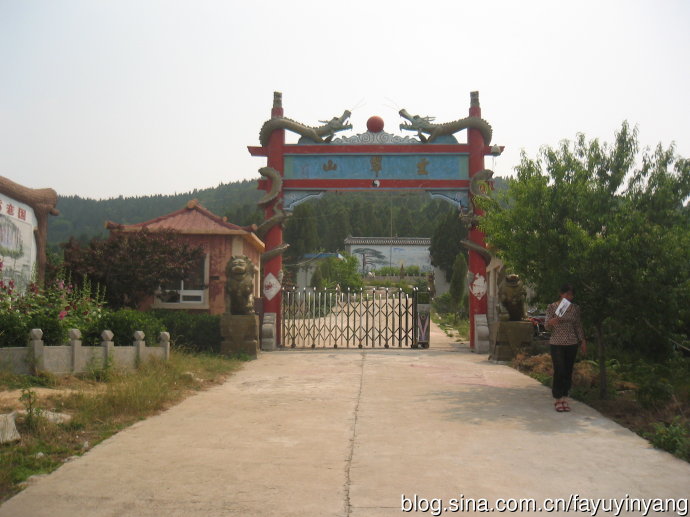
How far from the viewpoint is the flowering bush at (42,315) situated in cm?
926

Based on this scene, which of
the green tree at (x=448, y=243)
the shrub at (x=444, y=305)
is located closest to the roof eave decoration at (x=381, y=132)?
the shrub at (x=444, y=305)

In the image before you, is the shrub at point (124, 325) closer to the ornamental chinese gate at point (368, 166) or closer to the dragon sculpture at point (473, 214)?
the ornamental chinese gate at point (368, 166)

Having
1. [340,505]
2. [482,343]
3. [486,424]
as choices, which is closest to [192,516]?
[340,505]

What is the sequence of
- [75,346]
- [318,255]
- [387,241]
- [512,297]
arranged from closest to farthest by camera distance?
[75,346] < [512,297] < [318,255] < [387,241]

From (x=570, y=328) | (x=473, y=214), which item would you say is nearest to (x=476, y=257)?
(x=473, y=214)

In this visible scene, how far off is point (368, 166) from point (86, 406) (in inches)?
429

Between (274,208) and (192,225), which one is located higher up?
(274,208)

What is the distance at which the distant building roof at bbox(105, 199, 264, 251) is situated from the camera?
15.9 meters

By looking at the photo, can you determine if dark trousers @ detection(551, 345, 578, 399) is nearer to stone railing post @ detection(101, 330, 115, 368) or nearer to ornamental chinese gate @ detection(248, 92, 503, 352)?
stone railing post @ detection(101, 330, 115, 368)

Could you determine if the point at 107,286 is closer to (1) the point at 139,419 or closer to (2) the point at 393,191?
(2) the point at 393,191

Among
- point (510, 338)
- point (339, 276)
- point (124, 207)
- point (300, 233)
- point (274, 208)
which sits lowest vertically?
point (510, 338)

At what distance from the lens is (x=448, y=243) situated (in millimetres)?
52281

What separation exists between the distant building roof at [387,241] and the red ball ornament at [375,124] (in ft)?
207

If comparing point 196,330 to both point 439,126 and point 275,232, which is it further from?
point 439,126
